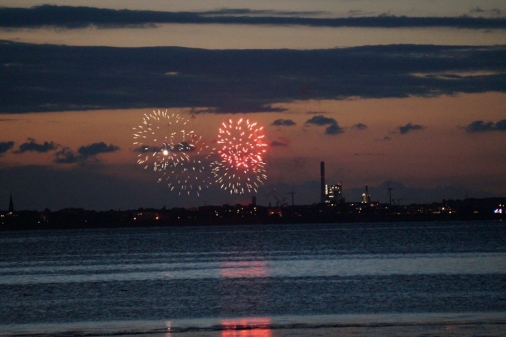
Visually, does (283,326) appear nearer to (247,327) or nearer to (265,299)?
A: (247,327)

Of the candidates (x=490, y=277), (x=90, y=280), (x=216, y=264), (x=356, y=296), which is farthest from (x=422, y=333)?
(x=216, y=264)

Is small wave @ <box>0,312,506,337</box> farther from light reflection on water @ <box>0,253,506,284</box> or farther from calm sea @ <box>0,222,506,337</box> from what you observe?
light reflection on water @ <box>0,253,506,284</box>

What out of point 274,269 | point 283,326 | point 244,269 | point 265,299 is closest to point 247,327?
point 283,326

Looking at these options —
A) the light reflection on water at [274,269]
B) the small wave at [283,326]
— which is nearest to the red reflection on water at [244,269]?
the light reflection on water at [274,269]

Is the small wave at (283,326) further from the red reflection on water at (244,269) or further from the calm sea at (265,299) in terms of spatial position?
the red reflection on water at (244,269)

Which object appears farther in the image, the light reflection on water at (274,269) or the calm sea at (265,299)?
the light reflection on water at (274,269)

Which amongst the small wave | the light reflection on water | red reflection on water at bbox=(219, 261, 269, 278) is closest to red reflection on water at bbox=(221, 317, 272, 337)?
the small wave

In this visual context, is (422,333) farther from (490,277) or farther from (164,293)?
(490,277)
